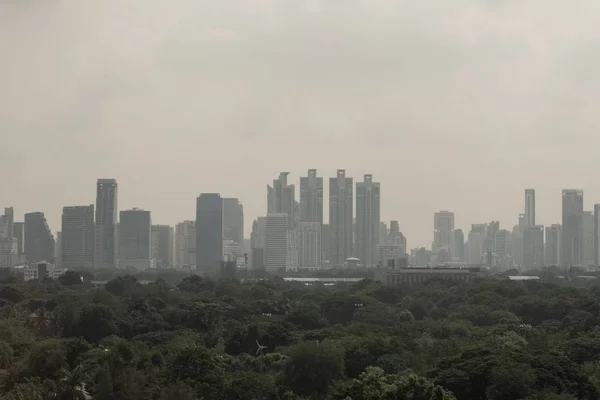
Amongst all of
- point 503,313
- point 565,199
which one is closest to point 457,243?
point 565,199

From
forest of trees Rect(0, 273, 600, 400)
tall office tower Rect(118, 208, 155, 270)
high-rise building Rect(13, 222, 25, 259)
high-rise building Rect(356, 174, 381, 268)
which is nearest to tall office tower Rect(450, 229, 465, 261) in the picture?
high-rise building Rect(356, 174, 381, 268)

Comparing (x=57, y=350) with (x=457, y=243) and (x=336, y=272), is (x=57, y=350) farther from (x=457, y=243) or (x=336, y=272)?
(x=457, y=243)

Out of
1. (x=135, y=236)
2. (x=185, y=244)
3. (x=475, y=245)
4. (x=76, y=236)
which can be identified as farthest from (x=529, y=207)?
(x=76, y=236)

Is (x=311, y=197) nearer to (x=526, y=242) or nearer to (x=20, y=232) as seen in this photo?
(x=526, y=242)

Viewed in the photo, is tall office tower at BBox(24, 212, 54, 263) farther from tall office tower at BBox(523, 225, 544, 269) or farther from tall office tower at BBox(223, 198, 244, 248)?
tall office tower at BBox(523, 225, 544, 269)

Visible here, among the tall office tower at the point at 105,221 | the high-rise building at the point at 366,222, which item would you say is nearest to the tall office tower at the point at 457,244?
the high-rise building at the point at 366,222

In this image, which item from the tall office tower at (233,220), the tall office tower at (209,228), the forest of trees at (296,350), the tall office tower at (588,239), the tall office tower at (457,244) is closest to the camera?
the forest of trees at (296,350)

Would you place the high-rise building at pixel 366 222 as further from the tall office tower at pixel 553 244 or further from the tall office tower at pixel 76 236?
the tall office tower at pixel 76 236
